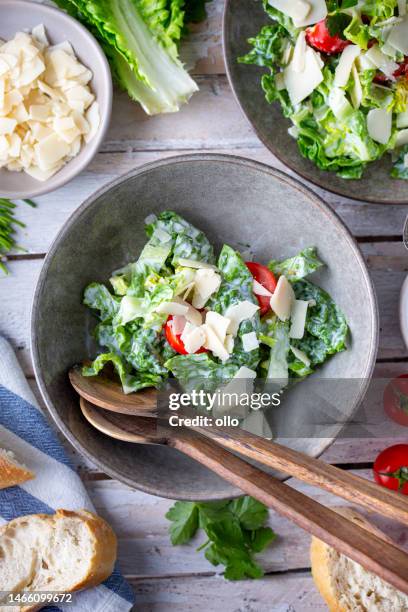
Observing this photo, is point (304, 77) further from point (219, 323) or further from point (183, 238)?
point (219, 323)

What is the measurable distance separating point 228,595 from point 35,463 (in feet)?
2.38

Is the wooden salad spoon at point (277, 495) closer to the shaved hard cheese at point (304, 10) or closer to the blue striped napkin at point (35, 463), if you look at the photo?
the blue striped napkin at point (35, 463)

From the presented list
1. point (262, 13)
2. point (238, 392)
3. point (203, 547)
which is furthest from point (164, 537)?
point (262, 13)

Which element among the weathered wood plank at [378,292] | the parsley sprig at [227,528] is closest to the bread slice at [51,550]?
the parsley sprig at [227,528]

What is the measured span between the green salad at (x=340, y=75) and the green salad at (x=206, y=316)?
1.03ft

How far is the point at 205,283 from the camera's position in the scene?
1.69 meters

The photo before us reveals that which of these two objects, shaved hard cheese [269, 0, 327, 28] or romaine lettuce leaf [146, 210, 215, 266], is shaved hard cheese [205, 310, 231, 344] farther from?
shaved hard cheese [269, 0, 327, 28]

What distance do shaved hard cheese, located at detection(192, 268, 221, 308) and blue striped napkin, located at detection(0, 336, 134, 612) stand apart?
656 millimetres

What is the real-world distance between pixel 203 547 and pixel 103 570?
31 cm

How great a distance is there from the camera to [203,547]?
1986 millimetres

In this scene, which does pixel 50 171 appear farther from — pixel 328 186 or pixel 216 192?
pixel 328 186

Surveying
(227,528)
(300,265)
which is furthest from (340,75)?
(227,528)

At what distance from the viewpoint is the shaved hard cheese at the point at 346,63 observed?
1.72 m

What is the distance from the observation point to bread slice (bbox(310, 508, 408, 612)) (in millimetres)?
1887
